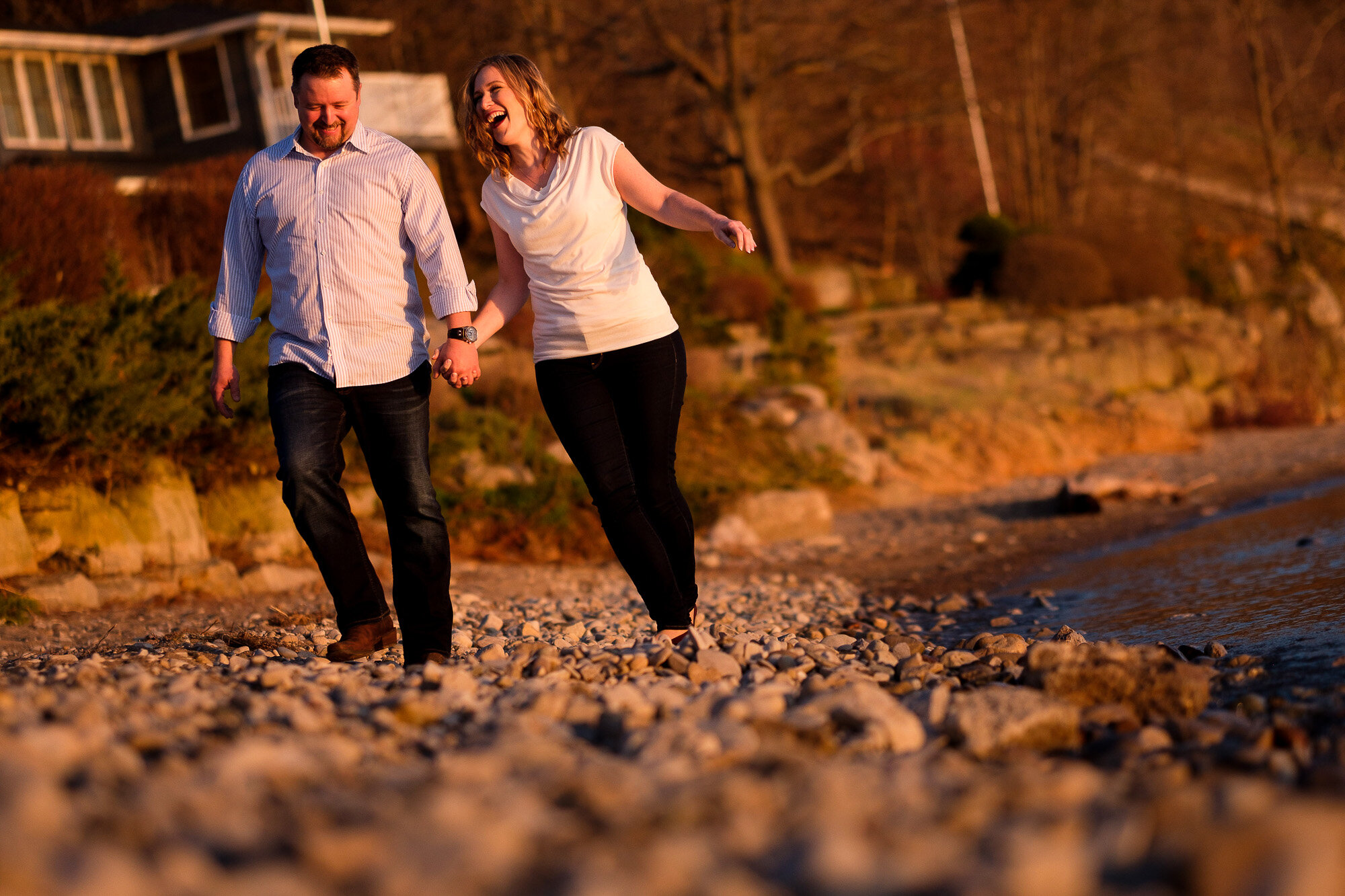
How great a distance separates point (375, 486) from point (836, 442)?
26.5ft

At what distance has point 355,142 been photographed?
3934 millimetres

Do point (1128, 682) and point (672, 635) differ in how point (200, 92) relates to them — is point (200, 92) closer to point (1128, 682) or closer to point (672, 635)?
point (672, 635)

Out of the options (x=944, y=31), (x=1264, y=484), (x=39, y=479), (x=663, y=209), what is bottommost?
(x=1264, y=484)

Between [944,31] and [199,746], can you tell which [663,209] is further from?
[944,31]

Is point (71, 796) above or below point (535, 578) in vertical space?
above

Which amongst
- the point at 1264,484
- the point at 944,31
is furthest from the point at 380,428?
the point at 944,31

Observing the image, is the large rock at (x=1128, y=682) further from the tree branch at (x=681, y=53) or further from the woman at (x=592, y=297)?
the tree branch at (x=681, y=53)

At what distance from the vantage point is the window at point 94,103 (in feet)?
76.2

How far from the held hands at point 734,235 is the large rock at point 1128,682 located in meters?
1.48

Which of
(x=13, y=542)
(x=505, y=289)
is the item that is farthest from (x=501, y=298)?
(x=13, y=542)

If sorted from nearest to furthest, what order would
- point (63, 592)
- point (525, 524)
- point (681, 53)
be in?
point (63, 592) < point (525, 524) < point (681, 53)

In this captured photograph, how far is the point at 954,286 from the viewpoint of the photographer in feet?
68.1

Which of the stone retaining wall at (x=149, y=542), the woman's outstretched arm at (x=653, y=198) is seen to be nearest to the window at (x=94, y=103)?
the stone retaining wall at (x=149, y=542)

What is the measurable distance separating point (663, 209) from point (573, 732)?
1.86 meters
